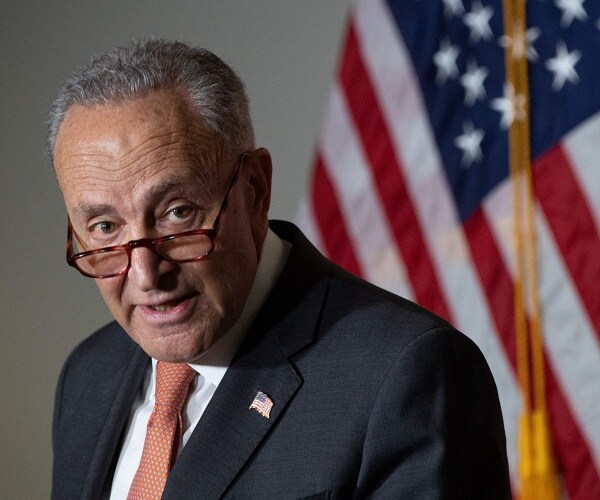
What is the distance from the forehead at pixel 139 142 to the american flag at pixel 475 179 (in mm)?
1369

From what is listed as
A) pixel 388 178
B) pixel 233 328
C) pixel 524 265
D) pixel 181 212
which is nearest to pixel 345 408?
pixel 233 328

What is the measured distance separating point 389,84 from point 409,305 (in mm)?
1413

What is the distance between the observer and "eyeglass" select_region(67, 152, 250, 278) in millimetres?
1337

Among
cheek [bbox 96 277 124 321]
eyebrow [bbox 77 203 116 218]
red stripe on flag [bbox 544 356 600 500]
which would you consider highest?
eyebrow [bbox 77 203 116 218]

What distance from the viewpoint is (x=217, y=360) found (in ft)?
4.99

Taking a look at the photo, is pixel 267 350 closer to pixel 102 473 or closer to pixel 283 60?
pixel 102 473

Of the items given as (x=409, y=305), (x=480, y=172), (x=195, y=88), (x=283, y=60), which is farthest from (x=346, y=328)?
(x=283, y=60)

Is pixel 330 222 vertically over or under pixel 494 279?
over

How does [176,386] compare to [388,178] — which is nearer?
[176,386]

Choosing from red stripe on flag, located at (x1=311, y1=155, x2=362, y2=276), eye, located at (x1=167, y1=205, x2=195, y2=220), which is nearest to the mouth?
eye, located at (x1=167, y1=205, x2=195, y2=220)

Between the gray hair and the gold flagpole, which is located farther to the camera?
the gold flagpole

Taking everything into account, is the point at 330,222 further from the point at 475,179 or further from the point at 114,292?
the point at 114,292

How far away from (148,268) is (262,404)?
27 centimetres

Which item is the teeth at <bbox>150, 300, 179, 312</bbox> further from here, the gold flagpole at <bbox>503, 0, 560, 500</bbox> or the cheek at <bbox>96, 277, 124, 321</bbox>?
the gold flagpole at <bbox>503, 0, 560, 500</bbox>
